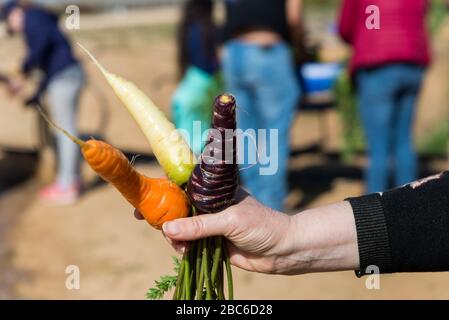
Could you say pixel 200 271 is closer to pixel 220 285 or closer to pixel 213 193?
pixel 220 285

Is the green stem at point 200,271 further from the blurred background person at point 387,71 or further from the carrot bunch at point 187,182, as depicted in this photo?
the blurred background person at point 387,71

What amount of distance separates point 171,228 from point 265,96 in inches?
121

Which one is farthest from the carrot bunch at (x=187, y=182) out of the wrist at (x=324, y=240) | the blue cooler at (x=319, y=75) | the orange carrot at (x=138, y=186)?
the blue cooler at (x=319, y=75)

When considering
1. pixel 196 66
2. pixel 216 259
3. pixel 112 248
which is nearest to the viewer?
pixel 216 259

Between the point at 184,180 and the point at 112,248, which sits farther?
the point at 112,248

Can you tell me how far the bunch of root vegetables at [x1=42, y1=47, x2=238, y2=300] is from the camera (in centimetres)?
181

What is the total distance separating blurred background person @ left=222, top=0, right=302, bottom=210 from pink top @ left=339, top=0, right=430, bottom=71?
1.58ft

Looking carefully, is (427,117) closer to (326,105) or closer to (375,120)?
(326,105)

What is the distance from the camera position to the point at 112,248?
16.8ft

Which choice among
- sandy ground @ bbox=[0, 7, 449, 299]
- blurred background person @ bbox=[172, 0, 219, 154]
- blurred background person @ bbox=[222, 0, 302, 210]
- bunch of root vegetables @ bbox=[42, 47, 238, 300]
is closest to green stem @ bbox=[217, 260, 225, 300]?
bunch of root vegetables @ bbox=[42, 47, 238, 300]

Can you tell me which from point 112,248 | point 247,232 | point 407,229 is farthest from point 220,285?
point 112,248

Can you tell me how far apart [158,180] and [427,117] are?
6427 millimetres

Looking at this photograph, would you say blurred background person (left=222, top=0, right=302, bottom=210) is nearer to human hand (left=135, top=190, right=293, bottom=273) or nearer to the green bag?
the green bag
